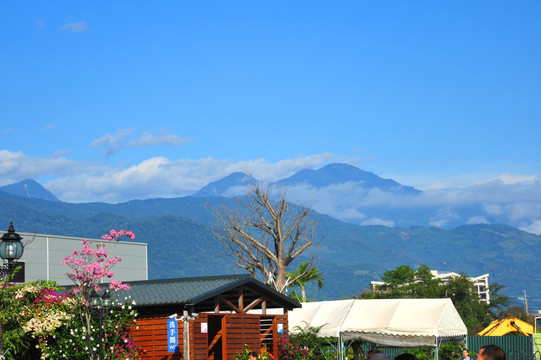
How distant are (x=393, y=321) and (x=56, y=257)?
22.5 m

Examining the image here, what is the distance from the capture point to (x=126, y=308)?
85.9 feet

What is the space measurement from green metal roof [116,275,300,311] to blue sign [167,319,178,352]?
0.57m

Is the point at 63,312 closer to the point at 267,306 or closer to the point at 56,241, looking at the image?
the point at 267,306

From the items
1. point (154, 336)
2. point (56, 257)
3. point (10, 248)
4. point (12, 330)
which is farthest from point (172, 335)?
point (56, 257)

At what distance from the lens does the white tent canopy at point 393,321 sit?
3128cm

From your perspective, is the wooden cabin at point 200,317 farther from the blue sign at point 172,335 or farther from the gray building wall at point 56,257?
the gray building wall at point 56,257

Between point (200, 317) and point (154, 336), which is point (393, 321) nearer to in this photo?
point (200, 317)

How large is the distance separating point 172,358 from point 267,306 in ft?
19.4

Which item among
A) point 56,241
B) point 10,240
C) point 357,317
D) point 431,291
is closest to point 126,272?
point 56,241

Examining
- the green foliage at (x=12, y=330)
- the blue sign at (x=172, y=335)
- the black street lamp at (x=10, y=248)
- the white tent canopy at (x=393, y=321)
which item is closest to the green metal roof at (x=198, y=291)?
the blue sign at (x=172, y=335)

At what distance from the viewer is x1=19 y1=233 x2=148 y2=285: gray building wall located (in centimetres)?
4522

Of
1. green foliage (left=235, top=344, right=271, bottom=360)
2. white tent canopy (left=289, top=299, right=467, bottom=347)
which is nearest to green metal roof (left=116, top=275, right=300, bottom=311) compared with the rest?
green foliage (left=235, top=344, right=271, bottom=360)

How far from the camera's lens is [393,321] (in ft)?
107

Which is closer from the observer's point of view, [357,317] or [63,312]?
[63,312]
